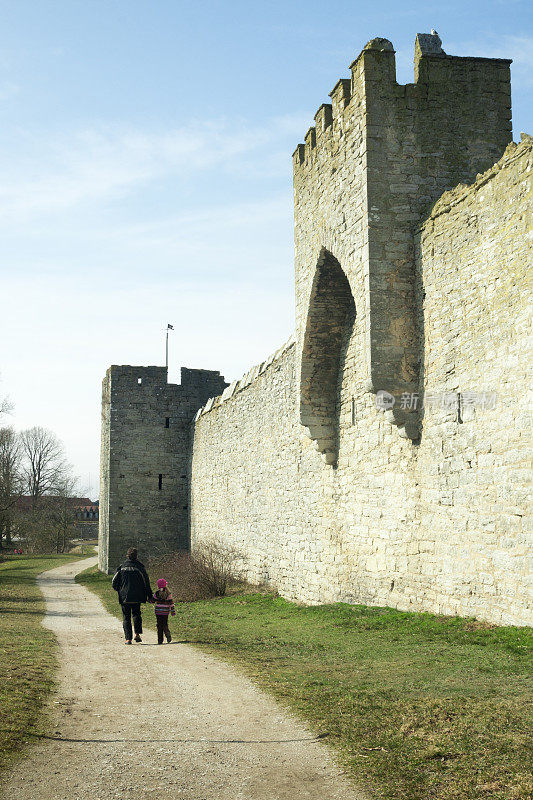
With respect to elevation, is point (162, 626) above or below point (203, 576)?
above

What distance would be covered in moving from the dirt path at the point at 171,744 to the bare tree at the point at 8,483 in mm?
24655

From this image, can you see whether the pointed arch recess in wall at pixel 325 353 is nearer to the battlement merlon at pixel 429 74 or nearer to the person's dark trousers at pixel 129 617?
the battlement merlon at pixel 429 74

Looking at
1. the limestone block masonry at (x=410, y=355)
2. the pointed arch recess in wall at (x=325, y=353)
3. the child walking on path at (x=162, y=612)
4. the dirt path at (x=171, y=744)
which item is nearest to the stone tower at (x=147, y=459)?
the limestone block masonry at (x=410, y=355)

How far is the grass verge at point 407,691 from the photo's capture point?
3.64 meters

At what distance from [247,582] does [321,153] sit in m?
9.19

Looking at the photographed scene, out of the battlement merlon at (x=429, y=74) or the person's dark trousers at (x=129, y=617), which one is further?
the battlement merlon at (x=429, y=74)

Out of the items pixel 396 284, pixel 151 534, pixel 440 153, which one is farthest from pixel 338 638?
pixel 151 534

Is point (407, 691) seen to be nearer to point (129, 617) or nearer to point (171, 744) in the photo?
point (171, 744)

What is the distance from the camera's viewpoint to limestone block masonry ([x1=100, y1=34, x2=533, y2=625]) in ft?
23.2

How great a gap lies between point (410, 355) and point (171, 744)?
5.85 metres

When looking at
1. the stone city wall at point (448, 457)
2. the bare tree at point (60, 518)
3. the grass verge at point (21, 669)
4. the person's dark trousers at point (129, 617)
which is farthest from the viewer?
the bare tree at point (60, 518)

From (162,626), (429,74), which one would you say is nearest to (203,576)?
(162,626)

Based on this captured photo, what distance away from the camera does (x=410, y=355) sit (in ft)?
29.4

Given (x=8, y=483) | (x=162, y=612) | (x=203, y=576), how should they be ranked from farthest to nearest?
1. (x=8, y=483)
2. (x=203, y=576)
3. (x=162, y=612)
